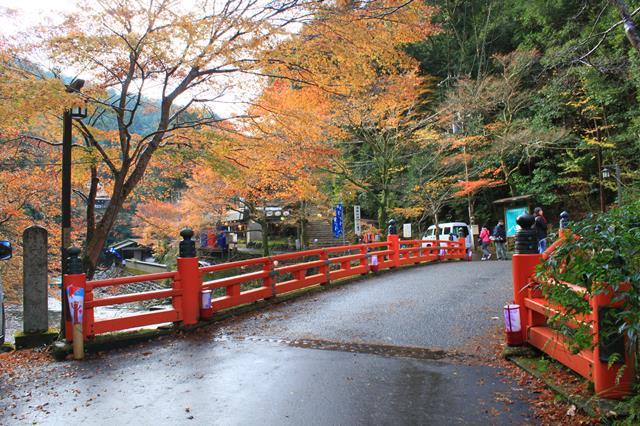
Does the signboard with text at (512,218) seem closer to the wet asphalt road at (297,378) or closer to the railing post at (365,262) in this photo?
the railing post at (365,262)

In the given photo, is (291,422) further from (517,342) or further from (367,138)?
(367,138)

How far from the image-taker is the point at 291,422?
3.63 m

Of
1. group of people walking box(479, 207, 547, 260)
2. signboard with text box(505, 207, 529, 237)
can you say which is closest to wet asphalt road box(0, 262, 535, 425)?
group of people walking box(479, 207, 547, 260)

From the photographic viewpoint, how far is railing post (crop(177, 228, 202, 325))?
23.0 feet

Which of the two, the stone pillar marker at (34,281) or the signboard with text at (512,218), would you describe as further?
the signboard with text at (512,218)

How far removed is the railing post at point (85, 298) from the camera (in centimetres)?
582

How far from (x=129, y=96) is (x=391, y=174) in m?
16.5

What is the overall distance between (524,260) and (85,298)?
5657 mm

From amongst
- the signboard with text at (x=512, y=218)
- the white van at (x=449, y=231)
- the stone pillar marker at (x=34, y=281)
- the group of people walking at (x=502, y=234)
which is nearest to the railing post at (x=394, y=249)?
the group of people walking at (x=502, y=234)

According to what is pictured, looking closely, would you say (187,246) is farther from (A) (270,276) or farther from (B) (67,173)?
(A) (270,276)

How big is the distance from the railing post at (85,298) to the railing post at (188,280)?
1.34 meters

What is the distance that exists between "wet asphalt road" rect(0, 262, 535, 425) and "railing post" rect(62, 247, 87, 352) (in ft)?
1.09

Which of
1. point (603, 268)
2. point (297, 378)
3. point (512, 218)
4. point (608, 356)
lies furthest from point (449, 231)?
point (603, 268)

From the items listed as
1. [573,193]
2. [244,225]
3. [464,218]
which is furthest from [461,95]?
[244,225]
